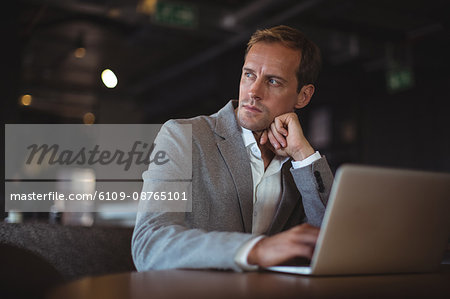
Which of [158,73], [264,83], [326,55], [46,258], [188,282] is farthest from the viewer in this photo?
[158,73]

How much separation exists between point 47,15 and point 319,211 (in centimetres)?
629

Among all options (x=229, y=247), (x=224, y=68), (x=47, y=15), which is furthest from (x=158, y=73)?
(x=229, y=247)

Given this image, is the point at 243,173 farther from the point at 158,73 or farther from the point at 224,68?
the point at 158,73

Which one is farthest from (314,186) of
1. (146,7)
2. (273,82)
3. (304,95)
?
(146,7)

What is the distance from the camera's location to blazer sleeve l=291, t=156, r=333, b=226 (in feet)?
5.48

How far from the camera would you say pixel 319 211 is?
5.49ft

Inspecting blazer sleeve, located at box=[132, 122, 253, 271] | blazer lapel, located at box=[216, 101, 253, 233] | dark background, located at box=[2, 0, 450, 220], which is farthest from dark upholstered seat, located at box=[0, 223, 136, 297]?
dark background, located at box=[2, 0, 450, 220]

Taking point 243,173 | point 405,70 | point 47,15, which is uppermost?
point 47,15

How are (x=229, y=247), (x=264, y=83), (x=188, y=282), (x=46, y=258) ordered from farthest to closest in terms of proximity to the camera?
(x=264, y=83) → (x=46, y=258) → (x=229, y=247) → (x=188, y=282)

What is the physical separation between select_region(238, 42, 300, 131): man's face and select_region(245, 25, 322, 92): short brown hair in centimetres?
3

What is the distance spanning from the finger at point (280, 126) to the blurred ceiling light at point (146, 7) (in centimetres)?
449

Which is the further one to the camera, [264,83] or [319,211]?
[264,83]

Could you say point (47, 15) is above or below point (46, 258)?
above

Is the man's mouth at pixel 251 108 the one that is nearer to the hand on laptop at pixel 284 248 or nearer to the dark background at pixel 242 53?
the hand on laptop at pixel 284 248
